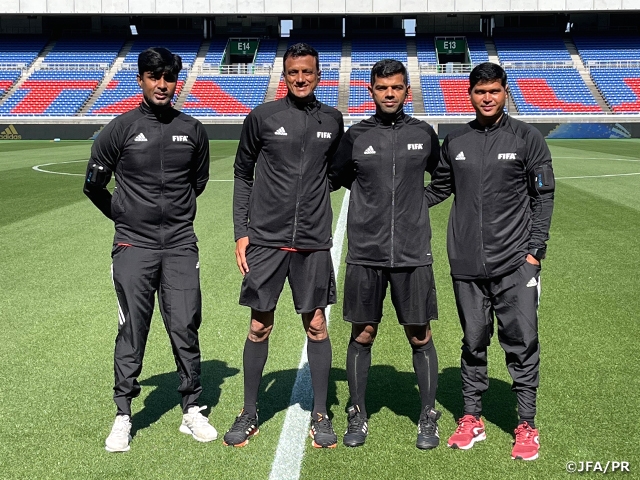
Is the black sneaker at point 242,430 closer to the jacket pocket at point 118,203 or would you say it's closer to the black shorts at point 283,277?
the black shorts at point 283,277

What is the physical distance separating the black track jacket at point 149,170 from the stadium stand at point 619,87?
4287 cm

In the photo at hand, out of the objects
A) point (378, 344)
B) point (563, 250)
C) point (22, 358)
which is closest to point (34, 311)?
point (22, 358)

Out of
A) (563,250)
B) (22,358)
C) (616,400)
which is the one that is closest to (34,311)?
(22,358)

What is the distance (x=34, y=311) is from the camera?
21.6ft

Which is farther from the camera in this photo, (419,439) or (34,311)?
(34,311)

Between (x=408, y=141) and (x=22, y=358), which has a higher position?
(x=408, y=141)

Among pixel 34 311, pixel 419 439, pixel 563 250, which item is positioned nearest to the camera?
pixel 419 439

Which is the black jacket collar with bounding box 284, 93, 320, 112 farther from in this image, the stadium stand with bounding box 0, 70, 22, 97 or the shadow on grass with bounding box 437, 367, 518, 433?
the stadium stand with bounding box 0, 70, 22, 97

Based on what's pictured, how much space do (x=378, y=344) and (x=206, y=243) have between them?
4.69 m

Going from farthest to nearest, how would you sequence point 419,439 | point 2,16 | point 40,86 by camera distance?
point 2,16, point 40,86, point 419,439

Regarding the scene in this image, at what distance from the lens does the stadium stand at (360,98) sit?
44.1 metres

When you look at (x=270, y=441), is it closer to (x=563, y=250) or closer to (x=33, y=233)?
(x=563, y=250)

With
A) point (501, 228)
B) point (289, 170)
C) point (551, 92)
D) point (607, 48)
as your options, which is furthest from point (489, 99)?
point (607, 48)

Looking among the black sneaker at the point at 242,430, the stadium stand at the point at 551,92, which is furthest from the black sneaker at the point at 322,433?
the stadium stand at the point at 551,92
